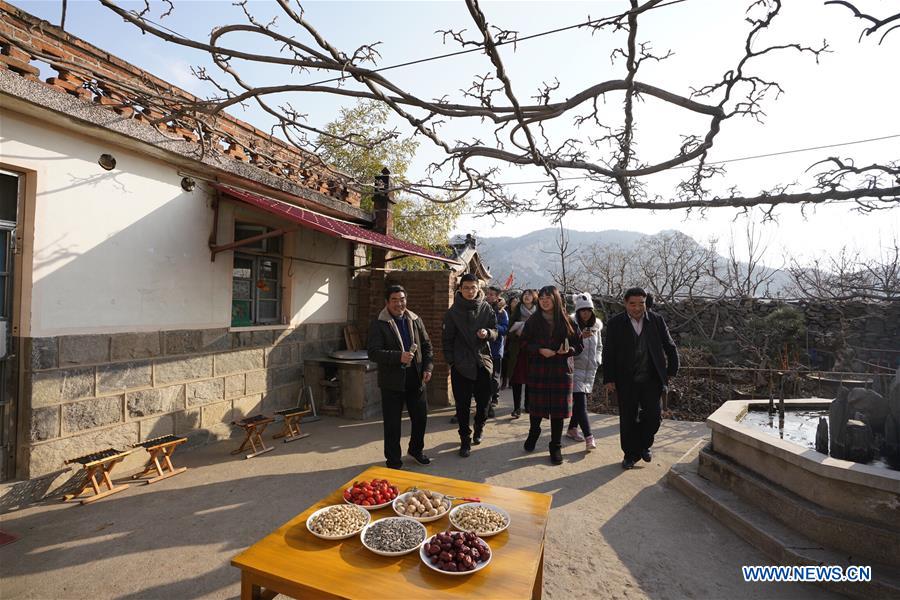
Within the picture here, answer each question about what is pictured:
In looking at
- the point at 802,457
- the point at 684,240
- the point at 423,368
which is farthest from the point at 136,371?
the point at 684,240

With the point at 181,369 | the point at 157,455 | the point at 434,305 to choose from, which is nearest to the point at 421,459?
the point at 157,455

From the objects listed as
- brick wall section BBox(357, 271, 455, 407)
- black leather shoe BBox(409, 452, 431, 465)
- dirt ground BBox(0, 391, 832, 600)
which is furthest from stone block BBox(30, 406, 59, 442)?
brick wall section BBox(357, 271, 455, 407)

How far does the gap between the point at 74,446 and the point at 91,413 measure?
0.98 feet

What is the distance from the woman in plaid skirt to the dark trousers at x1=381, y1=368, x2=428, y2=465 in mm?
1214

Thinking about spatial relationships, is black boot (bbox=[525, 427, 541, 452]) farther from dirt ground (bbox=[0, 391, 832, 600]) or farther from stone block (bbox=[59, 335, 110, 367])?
stone block (bbox=[59, 335, 110, 367])

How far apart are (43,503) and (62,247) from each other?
2182 mm

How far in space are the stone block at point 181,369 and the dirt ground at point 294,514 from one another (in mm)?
873

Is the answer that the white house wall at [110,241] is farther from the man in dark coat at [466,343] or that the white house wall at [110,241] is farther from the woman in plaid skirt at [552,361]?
the woman in plaid skirt at [552,361]

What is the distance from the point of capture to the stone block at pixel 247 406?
18.6 ft

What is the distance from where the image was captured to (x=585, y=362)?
5312mm

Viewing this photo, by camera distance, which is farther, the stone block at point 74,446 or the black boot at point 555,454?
the black boot at point 555,454

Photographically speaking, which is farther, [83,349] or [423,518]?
[83,349]

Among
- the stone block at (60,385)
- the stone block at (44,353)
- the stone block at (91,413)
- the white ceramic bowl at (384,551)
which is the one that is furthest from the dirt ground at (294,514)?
the stone block at (44,353)

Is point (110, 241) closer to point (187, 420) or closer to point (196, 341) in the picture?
point (196, 341)
